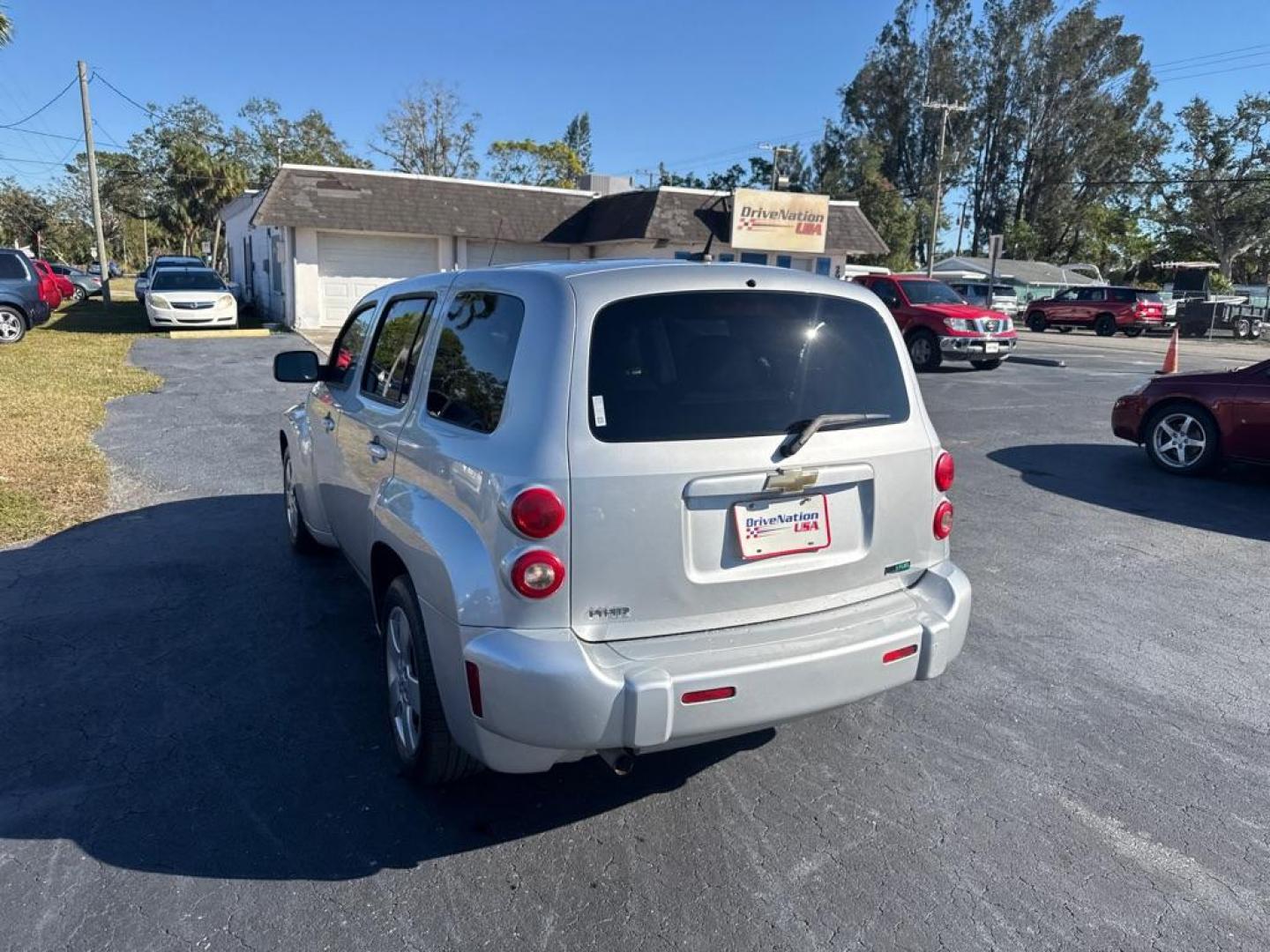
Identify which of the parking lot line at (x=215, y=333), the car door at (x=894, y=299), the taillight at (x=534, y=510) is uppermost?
the car door at (x=894, y=299)

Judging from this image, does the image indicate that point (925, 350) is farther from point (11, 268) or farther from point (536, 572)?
point (11, 268)

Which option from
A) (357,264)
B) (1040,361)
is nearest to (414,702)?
(1040,361)

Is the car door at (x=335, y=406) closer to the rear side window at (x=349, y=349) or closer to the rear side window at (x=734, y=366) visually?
the rear side window at (x=349, y=349)

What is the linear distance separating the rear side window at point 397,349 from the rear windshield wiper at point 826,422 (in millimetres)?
1556

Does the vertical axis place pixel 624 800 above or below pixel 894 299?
below

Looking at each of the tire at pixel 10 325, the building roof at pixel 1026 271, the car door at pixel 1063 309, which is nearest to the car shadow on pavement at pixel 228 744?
the tire at pixel 10 325

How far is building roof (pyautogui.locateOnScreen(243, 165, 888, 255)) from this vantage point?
23.4m

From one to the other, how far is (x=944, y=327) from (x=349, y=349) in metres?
14.5

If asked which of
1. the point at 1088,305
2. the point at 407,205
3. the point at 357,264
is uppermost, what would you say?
the point at 407,205

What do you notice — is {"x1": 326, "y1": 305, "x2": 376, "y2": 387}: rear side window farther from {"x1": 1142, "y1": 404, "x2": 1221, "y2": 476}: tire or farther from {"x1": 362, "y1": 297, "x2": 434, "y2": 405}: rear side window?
{"x1": 1142, "y1": 404, "x2": 1221, "y2": 476}: tire

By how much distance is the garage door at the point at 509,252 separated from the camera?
26.0 meters

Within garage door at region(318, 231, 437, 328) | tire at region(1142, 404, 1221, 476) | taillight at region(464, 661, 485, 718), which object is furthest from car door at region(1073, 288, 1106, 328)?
taillight at region(464, 661, 485, 718)

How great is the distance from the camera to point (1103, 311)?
118 feet

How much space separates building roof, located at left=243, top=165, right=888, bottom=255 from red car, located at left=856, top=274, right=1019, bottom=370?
26.5 ft
